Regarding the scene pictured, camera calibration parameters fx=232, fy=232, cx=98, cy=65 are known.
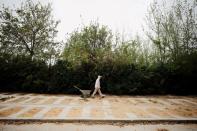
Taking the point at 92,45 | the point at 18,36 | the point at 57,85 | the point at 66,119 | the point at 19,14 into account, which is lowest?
the point at 66,119

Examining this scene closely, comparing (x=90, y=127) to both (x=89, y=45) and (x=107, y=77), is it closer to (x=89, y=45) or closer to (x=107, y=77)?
(x=107, y=77)

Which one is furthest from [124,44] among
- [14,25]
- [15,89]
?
[14,25]

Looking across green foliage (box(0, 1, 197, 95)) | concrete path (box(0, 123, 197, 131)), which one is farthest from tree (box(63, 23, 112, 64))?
concrete path (box(0, 123, 197, 131))

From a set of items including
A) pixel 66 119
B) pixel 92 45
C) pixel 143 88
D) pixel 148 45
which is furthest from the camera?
pixel 148 45

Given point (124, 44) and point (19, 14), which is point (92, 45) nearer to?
point (124, 44)

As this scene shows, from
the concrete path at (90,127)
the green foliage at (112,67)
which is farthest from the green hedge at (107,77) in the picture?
the concrete path at (90,127)

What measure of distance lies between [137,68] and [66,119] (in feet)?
43.2

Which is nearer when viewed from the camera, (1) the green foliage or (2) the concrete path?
(2) the concrete path

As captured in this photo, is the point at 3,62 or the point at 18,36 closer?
the point at 3,62

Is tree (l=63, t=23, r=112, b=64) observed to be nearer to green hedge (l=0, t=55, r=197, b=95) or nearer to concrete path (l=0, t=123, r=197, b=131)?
green hedge (l=0, t=55, r=197, b=95)

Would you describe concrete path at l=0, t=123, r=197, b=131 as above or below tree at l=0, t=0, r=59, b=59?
below

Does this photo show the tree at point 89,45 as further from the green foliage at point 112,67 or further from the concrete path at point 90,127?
the concrete path at point 90,127

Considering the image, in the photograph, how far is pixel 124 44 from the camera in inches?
953

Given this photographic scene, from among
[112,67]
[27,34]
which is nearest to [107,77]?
[112,67]
